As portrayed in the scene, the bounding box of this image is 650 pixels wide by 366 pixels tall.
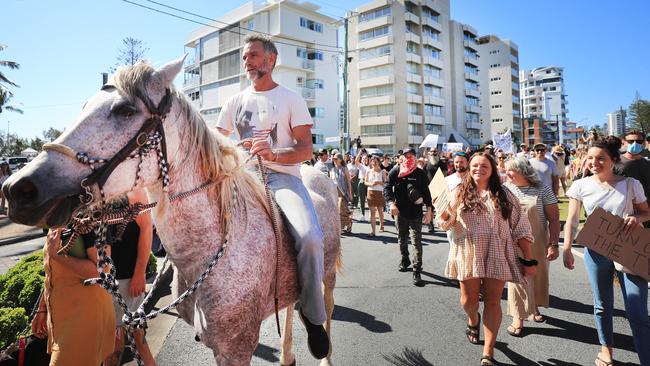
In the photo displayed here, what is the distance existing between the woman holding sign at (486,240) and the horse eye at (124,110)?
3.22 metres

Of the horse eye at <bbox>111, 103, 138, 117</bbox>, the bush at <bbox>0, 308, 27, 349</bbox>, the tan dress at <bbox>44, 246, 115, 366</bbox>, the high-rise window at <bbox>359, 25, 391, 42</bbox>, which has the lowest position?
the bush at <bbox>0, 308, 27, 349</bbox>

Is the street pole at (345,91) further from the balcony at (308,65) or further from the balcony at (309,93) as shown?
the balcony at (308,65)

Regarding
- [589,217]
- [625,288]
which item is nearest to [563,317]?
[625,288]

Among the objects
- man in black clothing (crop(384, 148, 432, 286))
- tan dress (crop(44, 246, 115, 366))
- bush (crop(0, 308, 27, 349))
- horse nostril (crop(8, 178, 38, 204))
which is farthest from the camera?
man in black clothing (crop(384, 148, 432, 286))

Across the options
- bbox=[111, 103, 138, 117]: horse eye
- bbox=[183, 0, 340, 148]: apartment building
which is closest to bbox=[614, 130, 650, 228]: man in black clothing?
bbox=[111, 103, 138, 117]: horse eye

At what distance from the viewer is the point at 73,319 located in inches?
93.9

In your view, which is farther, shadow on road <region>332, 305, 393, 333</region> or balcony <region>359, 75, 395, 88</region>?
balcony <region>359, 75, 395, 88</region>

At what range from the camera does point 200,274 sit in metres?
1.81

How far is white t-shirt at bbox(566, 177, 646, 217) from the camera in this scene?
3439mm

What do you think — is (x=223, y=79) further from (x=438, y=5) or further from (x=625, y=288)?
(x=625, y=288)

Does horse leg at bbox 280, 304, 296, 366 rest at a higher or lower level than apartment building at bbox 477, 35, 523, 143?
lower

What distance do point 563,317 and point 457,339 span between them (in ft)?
5.61

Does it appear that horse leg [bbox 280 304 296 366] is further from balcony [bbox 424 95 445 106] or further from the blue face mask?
balcony [bbox 424 95 445 106]

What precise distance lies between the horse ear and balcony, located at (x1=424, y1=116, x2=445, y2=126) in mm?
55271
